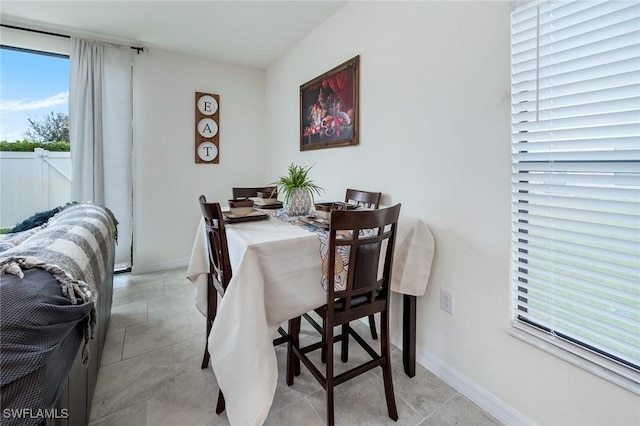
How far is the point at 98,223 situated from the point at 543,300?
2327 mm

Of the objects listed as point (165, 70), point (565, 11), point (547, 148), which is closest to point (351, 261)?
point (547, 148)

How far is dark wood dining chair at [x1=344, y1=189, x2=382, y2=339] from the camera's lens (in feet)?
6.63

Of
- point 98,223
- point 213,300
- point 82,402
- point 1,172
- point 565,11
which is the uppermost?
point 565,11

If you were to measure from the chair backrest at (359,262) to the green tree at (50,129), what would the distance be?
11.0 ft

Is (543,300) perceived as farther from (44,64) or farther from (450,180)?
(44,64)

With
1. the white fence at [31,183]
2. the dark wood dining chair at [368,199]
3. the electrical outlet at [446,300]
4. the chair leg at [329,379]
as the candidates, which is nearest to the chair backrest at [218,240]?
the chair leg at [329,379]

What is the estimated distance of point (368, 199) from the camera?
6.82 feet

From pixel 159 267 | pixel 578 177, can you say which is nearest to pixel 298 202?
pixel 578 177

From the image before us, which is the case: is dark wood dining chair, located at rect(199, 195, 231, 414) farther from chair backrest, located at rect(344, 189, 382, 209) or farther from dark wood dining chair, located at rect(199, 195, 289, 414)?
chair backrest, located at rect(344, 189, 382, 209)

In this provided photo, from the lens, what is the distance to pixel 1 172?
2.77 metres

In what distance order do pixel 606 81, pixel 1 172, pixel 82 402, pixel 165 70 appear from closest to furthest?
pixel 606 81
pixel 82 402
pixel 1 172
pixel 165 70

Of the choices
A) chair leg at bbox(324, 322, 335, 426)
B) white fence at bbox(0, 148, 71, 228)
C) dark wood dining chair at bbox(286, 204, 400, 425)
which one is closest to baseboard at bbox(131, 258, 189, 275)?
white fence at bbox(0, 148, 71, 228)

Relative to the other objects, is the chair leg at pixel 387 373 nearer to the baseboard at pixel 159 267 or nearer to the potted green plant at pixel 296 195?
the potted green plant at pixel 296 195

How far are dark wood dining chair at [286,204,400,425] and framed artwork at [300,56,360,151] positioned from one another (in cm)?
121
